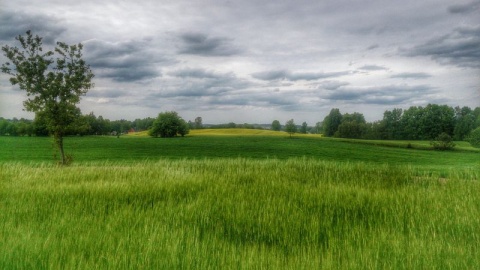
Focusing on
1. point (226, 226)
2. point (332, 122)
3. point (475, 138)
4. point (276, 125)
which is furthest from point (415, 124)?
point (226, 226)

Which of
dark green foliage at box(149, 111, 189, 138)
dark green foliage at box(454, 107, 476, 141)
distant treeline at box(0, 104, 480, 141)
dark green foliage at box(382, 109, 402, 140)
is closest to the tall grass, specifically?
distant treeline at box(0, 104, 480, 141)

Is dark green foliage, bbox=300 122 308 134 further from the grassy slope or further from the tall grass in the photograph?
the tall grass

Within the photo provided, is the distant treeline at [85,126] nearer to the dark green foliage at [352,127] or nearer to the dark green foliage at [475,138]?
the dark green foliage at [352,127]

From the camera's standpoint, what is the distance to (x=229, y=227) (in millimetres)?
4488

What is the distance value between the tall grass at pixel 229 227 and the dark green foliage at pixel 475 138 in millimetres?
13244

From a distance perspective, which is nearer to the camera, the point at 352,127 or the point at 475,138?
the point at 475,138

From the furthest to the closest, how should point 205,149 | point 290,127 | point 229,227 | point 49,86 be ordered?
1. point 290,127
2. point 205,149
3. point 49,86
4. point 229,227

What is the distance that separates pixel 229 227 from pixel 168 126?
1973cm

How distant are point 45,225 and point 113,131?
20269 millimetres

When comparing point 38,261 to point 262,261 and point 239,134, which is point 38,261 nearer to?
point 262,261

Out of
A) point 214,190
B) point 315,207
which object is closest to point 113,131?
point 214,190

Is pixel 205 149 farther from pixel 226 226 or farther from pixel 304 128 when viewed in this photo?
pixel 226 226

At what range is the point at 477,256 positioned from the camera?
3439mm

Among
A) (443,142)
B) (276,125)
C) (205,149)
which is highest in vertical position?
(276,125)
